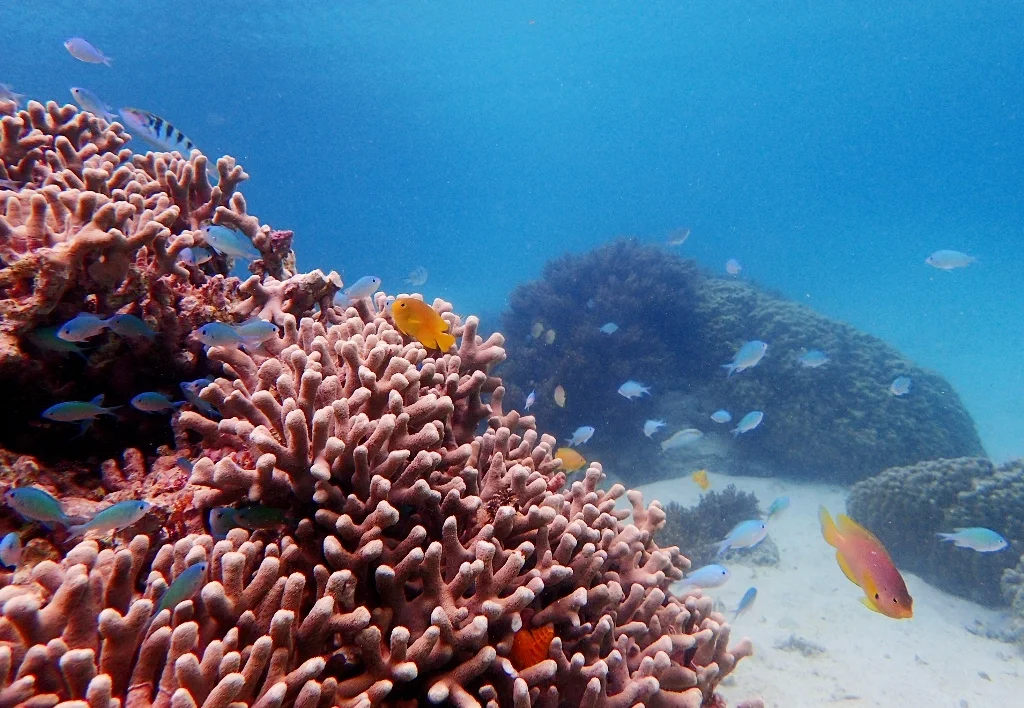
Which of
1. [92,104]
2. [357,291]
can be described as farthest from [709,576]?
[92,104]

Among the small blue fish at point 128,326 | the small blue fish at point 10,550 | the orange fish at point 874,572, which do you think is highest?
the small blue fish at point 128,326

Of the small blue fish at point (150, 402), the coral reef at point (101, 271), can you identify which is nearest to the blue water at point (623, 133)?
the coral reef at point (101, 271)

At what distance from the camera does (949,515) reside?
960 centimetres

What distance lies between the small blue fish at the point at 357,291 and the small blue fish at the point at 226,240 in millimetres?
737

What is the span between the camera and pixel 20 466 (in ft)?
8.00

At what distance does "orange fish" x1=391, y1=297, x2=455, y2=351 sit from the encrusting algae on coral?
0.04m

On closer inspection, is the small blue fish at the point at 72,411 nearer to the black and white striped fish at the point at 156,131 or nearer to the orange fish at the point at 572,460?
the black and white striped fish at the point at 156,131

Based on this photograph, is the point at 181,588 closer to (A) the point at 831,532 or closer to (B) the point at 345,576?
(B) the point at 345,576

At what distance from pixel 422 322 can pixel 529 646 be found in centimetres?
189

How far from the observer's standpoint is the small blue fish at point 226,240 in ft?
11.1

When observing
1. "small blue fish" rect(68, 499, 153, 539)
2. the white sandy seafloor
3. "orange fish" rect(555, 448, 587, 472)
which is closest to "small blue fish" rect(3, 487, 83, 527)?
"small blue fish" rect(68, 499, 153, 539)

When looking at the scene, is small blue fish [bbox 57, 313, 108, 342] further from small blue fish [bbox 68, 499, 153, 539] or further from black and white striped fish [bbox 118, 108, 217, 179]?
black and white striped fish [bbox 118, 108, 217, 179]

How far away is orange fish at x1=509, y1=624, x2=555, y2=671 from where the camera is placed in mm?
2225

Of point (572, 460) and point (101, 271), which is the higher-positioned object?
point (572, 460)
